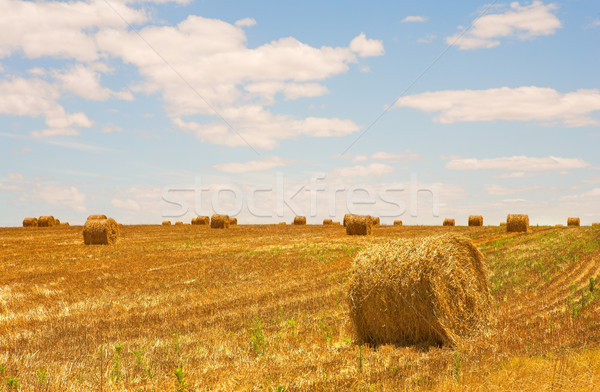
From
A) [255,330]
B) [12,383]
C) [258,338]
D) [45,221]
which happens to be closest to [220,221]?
[45,221]

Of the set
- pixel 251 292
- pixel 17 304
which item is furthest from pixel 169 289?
pixel 17 304

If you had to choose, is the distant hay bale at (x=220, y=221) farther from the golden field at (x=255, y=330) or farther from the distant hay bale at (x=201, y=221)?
the golden field at (x=255, y=330)

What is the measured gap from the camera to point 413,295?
8.70m

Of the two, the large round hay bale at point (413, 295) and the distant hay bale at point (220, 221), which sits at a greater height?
the distant hay bale at point (220, 221)

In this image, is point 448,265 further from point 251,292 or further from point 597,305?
point 251,292

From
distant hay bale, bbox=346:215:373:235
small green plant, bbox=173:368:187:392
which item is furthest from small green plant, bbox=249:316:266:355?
distant hay bale, bbox=346:215:373:235

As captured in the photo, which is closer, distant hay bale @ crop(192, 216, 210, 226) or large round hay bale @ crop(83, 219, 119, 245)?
large round hay bale @ crop(83, 219, 119, 245)

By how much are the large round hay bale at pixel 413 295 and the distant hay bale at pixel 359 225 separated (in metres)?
21.4

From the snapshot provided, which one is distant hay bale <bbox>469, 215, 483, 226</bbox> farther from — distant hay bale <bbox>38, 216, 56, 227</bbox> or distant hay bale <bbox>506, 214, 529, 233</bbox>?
distant hay bale <bbox>38, 216, 56, 227</bbox>

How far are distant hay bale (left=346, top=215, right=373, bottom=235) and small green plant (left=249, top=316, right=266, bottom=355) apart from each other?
70.8ft

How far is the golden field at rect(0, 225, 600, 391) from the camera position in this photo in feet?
21.3

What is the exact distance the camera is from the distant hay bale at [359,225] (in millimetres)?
31281

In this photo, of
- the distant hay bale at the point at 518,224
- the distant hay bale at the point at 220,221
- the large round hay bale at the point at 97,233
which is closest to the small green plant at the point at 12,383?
the large round hay bale at the point at 97,233

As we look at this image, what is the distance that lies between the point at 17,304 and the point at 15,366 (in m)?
6.19
